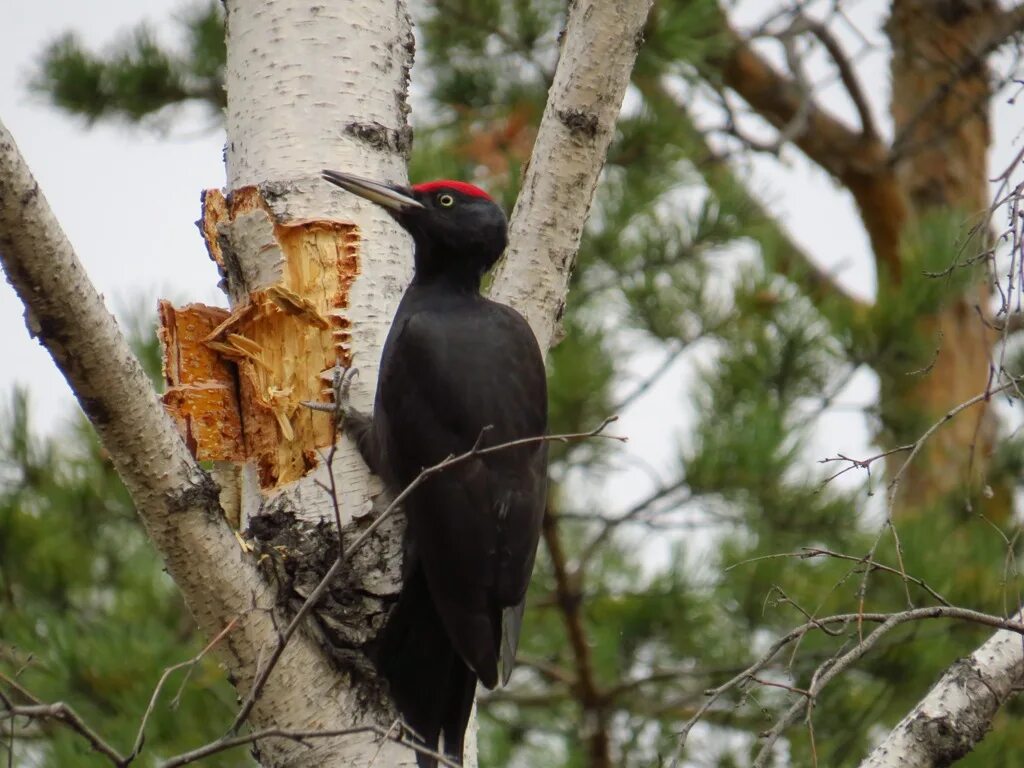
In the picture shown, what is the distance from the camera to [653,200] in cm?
414

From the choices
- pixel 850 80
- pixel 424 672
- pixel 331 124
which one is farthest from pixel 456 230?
pixel 850 80

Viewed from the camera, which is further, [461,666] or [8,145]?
[461,666]

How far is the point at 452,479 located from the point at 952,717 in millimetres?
1007

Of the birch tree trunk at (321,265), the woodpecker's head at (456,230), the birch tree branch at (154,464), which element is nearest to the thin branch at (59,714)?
the birch tree branch at (154,464)

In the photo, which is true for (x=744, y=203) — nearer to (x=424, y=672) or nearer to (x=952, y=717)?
(x=424, y=672)

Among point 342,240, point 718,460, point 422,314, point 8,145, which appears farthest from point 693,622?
point 8,145

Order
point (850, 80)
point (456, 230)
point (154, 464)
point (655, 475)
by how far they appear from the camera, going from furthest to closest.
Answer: point (850, 80)
point (655, 475)
point (456, 230)
point (154, 464)

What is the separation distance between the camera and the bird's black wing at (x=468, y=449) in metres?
2.46

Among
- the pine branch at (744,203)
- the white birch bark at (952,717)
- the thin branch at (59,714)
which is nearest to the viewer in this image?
Result: the thin branch at (59,714)

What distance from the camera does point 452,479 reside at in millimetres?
2607

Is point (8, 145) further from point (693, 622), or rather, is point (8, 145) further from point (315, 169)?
point (693, 622)

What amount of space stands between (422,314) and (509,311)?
239 mm

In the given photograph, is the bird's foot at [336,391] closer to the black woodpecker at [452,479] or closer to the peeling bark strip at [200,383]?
the black woodpecker at [452,479]

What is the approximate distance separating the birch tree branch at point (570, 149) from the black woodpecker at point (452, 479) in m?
0.09
